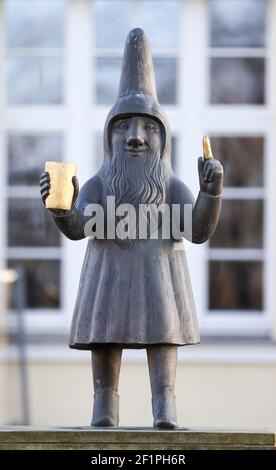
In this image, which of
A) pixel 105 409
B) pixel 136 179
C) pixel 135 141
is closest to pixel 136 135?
pixel 135 141

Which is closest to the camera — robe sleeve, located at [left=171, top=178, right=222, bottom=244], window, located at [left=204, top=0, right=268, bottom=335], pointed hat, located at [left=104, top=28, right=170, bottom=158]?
robe sleeve, located at [left=171, top=178, right=222, bottom=244]

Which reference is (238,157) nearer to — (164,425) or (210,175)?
(210,175)

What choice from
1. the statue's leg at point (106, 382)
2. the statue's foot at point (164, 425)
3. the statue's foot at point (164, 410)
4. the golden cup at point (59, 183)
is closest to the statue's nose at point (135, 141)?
the golden cup at point (59, 183)

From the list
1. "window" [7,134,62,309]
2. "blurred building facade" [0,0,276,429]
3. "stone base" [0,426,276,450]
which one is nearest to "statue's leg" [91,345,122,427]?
"stone base" [0,426,276,450]

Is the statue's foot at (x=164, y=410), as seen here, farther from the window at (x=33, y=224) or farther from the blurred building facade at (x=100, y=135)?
the window at (x=33, y=224)

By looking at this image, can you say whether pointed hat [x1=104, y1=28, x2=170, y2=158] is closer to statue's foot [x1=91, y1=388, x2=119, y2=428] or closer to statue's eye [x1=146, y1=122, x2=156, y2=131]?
statue's eye [x1=146, y1=122, x2=156, y2=131]

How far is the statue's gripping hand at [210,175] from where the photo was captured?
17.7ft

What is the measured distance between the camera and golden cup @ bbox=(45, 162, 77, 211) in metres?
5.34

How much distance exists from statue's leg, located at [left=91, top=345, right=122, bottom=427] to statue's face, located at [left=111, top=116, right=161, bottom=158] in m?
0.64

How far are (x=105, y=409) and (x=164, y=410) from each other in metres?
0.22

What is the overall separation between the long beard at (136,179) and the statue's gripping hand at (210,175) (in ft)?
0.61

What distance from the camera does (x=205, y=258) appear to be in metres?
10.6
